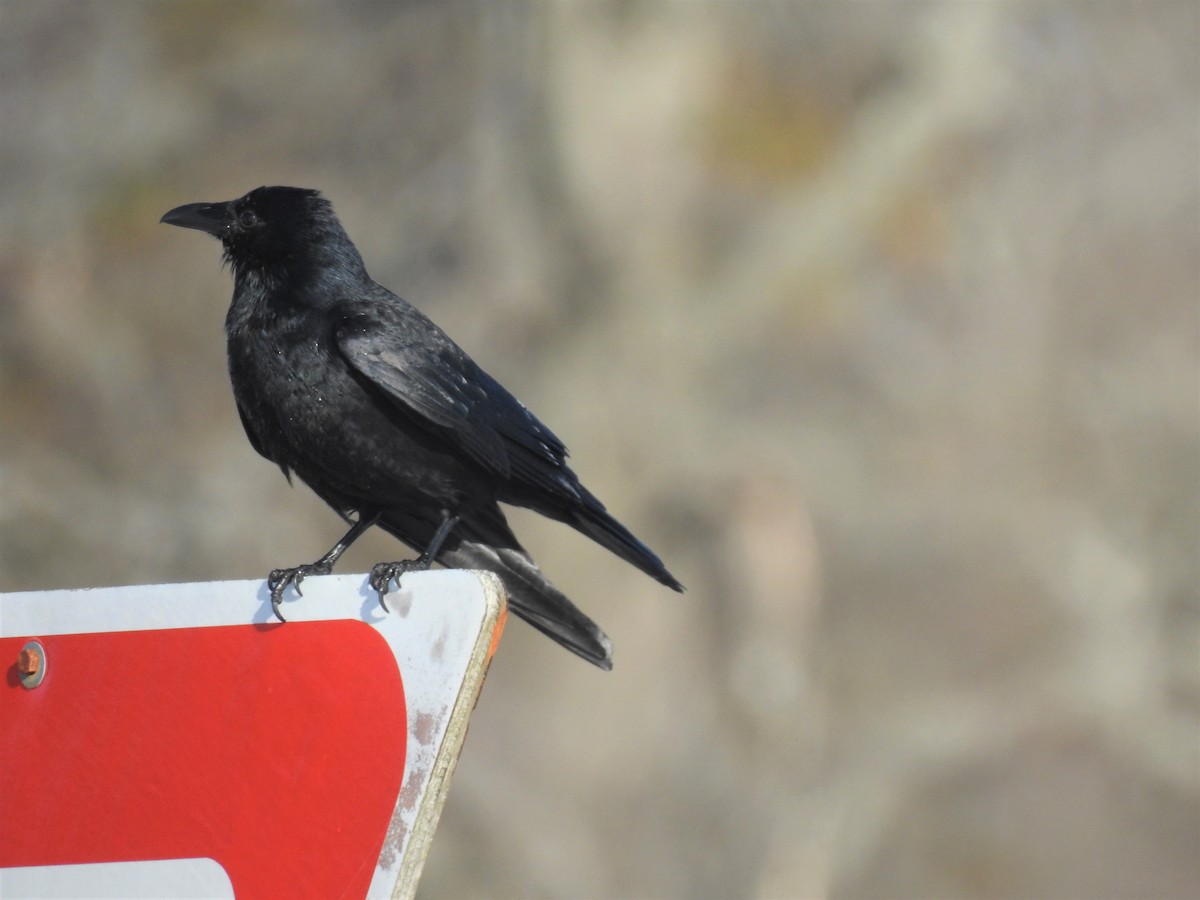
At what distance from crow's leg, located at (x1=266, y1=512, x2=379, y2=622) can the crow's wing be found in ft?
1.38

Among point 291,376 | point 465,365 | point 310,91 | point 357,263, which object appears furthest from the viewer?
point 310,91

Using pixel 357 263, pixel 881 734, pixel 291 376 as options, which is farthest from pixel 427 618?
pixel 881 734

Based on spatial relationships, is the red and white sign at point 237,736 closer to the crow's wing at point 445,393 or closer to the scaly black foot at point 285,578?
the scaly black foot at point 285,578

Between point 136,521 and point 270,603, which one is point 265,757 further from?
point 136,521

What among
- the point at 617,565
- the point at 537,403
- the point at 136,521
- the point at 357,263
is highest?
the point at 537,403

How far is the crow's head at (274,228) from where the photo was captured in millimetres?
4422

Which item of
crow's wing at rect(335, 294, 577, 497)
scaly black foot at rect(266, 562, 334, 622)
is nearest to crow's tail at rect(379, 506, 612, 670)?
crow's wing at rect(335, 294, 577, 497)

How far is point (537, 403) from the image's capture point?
10.8 meters

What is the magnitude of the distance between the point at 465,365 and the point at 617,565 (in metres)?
6.59

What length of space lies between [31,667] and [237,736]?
0.44 metres

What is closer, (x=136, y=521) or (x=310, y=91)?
(x=136, y=521)

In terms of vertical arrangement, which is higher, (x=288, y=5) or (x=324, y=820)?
(x=288, y=5)

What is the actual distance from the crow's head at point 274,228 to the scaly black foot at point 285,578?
1.11 metres

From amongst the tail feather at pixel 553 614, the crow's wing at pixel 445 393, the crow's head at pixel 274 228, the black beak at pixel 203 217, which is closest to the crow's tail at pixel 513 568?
the tail feather at pixel 553 614
